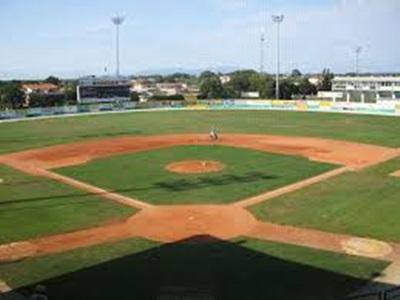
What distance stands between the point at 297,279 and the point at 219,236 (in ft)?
18.3

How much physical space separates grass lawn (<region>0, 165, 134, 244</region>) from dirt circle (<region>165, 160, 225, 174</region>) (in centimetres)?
786

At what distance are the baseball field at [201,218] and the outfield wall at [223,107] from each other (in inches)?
1201

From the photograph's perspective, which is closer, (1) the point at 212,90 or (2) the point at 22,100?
(2) the point at 22,100

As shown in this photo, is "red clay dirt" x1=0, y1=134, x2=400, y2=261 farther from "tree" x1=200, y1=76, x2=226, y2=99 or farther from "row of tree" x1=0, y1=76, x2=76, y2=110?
"tree" x1=200, y1=76, x2=226, y2=99

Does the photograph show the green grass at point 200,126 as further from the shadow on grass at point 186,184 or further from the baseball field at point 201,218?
the shadow on grass at point 186,184

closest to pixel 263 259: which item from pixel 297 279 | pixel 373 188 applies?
pixel 297 279

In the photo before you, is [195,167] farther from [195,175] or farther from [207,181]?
[207,181]

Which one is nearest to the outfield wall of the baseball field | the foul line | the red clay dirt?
the baseball field

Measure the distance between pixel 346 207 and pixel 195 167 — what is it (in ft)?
43.9

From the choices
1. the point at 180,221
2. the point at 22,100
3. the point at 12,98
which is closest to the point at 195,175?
the point at 180,221

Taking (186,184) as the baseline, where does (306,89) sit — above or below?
above

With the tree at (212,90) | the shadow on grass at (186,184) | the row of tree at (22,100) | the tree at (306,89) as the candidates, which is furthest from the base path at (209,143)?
the tree at (306,89)

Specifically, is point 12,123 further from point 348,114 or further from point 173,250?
point 173,250

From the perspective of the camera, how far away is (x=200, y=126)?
66375mm
